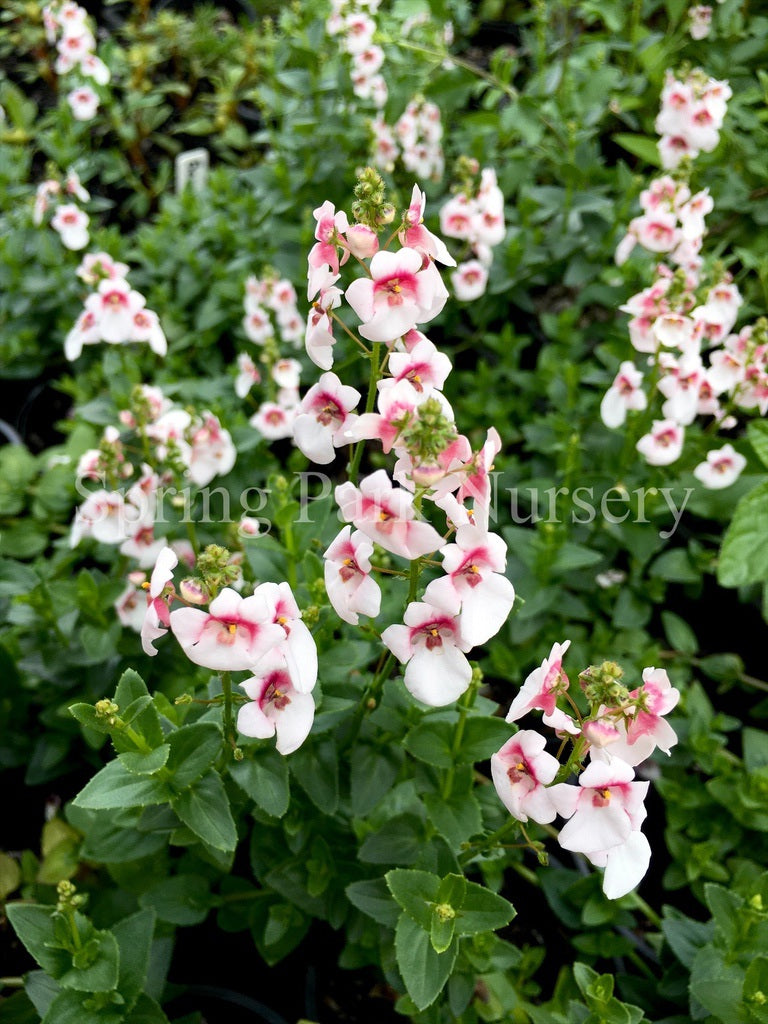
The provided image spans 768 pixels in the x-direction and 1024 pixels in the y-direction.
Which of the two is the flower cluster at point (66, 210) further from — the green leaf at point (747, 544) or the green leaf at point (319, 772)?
the green leaf at point (747, 544)

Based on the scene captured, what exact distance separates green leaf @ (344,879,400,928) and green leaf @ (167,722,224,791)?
0.98 ft

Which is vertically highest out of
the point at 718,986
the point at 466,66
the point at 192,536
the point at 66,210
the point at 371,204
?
the point at 371,204

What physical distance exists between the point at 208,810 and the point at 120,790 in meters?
0.12

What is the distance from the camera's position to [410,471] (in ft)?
2.95

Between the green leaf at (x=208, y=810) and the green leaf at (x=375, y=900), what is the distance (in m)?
0.22

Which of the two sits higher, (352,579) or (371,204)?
(371,204)

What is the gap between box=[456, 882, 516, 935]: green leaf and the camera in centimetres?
114

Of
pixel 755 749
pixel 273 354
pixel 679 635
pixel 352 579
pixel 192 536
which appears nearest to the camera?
pixel 352 579

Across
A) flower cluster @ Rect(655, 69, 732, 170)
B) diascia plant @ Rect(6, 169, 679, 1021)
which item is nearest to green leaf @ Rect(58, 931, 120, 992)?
diascia plant @ Rect(6, 169, 679, 1021)

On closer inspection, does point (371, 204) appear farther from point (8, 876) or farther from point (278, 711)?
point (8, 876)

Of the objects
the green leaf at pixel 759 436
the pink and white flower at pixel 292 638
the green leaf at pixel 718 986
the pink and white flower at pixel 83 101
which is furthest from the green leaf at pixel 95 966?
the pink and white flower at pixel 83 101

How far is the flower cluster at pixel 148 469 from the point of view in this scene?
5.41ft

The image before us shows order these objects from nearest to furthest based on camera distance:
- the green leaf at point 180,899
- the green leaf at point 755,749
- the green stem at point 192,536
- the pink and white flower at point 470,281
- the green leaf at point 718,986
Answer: the green leaf at point 718,986, the green leaf at point 180,899, the green stem at point 192,536, the green leaf at point 755,749, the pink and white flower at point 470,281

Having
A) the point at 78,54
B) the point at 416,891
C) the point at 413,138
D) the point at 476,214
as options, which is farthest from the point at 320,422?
the point at 78,54
